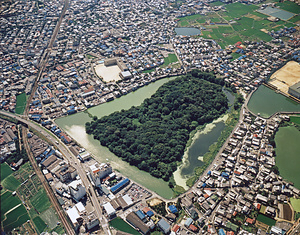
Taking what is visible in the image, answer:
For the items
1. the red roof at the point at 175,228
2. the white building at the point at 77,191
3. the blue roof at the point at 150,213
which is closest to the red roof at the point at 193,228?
the red roof at the point at 175,228

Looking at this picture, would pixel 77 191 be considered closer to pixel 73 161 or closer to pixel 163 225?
pixel 73 161

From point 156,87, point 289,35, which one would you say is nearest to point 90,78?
point 156,87

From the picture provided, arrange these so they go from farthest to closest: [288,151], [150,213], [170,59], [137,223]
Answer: [170,59], [288,151], [150,213], [137,223]

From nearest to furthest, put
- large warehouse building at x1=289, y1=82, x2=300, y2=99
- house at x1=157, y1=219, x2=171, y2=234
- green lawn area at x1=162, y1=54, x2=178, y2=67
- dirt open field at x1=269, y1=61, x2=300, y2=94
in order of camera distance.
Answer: house at x1=157, y1=219, x2=171, y2=234 < large warehouse building at x1=289, y1=82, x2=300, y2=99 < dirt open field at x1=269, y1=61, x2=300, y2=94 < green lawn area at x1=162, y1=54, x2=178, y2=67

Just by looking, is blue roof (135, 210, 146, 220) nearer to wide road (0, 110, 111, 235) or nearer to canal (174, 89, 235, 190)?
wide road (0, 110, 111, 235)

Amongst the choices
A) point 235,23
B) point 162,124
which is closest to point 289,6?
point 235,23

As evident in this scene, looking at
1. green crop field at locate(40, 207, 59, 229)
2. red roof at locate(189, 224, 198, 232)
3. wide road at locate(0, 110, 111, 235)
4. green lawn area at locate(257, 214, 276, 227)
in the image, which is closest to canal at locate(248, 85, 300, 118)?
green lawn area at locate(257, 214, 276, 227)

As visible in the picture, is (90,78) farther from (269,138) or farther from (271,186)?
(271,186)
